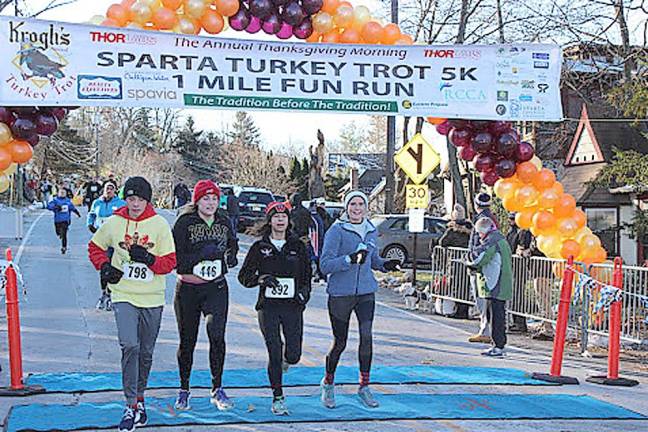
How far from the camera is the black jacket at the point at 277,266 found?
744 centimetres

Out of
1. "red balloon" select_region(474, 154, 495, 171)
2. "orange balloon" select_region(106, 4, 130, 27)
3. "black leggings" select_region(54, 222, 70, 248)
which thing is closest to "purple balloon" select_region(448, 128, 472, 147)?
"red balloon" select_region(474, 154, 495, 171)

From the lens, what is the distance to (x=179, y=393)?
7504mm

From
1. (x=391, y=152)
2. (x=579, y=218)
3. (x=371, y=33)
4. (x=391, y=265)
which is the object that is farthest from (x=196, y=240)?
(x=391, y=152)

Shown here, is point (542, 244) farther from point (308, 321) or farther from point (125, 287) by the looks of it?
point (125, 287)

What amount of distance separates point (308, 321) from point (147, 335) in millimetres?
6499

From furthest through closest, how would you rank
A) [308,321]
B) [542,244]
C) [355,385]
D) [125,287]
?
[308,321]
[542,244]
[355,385]
[125,287]

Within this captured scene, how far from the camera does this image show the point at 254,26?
404 inches

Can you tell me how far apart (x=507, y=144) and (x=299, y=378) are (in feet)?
13.1

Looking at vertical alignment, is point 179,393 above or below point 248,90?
below

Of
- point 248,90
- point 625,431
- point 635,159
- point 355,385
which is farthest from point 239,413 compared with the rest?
point 635,159

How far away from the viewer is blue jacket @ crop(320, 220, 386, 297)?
7.67 meters

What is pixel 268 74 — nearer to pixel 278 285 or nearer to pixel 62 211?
pixel 278 285

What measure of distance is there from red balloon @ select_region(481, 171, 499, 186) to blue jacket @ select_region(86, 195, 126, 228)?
5729 millimetres

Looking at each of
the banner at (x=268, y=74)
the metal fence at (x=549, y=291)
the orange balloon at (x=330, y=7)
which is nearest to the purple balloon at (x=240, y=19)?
the banner at (x=268, y=74)
